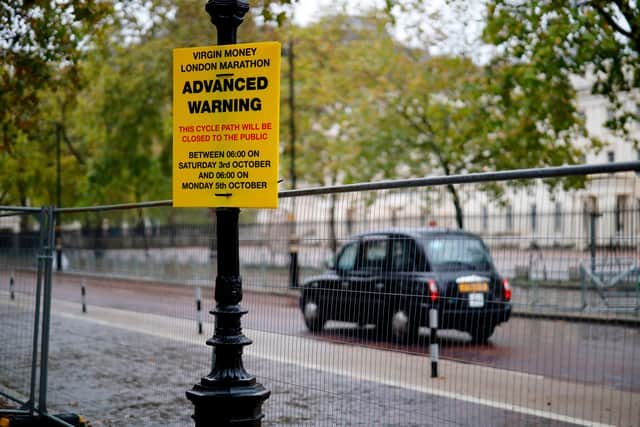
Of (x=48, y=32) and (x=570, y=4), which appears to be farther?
(x=570, y=4)

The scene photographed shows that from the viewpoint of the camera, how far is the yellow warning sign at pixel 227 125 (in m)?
4.99

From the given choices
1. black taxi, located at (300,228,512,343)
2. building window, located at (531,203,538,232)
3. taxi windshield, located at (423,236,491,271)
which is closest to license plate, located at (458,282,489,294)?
black taxi, located at (300,228,512,343)

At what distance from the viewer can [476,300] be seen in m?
4.73

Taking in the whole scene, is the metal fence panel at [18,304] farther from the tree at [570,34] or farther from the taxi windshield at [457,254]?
the tree at [570,34]

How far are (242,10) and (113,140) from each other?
30.6 m

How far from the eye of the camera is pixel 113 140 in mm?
34688

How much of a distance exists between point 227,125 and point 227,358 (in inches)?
57.5

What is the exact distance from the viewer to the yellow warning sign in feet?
16.4

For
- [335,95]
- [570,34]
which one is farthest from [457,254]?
[335,95]

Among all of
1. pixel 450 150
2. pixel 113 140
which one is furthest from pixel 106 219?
pixel 113 140

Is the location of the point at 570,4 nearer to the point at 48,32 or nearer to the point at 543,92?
the point at 543,92

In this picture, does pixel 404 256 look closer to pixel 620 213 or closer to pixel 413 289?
pixel 413 289

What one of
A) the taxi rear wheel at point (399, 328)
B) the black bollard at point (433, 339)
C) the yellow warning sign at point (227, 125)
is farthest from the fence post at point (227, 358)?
the black bollard at point (433, 339)

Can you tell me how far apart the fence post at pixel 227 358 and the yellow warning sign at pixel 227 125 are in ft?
0.57
